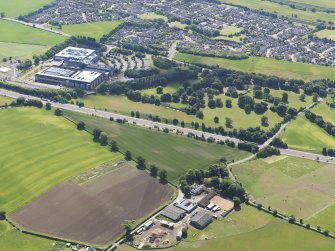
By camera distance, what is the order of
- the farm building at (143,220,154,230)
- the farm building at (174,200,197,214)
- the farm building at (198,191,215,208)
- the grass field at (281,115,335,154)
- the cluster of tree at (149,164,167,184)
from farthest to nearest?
the grass field at (281,115,335,154) → the cluster of tree at (149,164,167,184) → the farm building at (198,191,215,208) → the farm building at (174,200,197,214) → the farm building at (143,220,154,230)

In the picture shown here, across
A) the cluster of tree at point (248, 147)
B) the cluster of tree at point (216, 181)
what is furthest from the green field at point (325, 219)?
the cluster of tree at point (248, 147)

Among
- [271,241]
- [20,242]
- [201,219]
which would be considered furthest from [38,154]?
[271,241]

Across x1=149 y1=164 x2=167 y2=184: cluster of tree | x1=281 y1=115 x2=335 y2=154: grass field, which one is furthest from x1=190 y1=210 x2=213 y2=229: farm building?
x1=281 y1=115 x2=335 y2=154: grass field

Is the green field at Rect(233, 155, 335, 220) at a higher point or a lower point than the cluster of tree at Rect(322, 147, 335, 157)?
lower

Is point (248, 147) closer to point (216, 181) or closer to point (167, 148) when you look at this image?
point (167, 148)

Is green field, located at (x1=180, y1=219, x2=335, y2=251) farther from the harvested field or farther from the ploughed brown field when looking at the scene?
the ploughed brown field

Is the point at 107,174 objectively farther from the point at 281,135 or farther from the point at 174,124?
the point at 281,135
